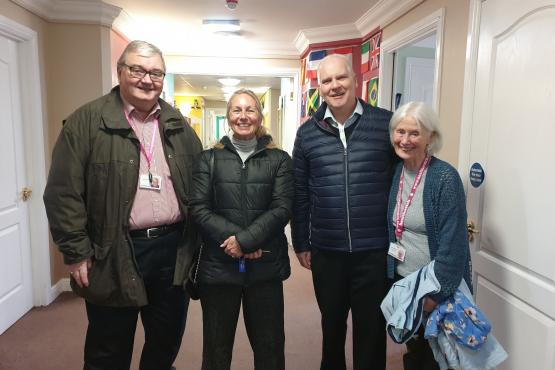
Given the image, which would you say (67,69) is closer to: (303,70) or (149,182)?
(149,182)

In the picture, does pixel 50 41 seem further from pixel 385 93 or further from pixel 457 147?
pixel 457 147

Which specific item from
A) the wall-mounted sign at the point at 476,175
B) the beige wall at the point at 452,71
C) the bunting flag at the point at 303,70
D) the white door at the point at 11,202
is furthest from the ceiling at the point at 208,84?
the wall-mounted sign at the point at 476,175

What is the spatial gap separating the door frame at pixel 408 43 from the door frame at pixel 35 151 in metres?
2.61

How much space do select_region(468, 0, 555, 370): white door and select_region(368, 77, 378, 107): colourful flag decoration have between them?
1.55 metres

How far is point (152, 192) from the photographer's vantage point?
59.9 inches

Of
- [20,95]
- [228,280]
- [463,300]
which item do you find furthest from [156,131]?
[20,95]

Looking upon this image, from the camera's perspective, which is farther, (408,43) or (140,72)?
(408,43)

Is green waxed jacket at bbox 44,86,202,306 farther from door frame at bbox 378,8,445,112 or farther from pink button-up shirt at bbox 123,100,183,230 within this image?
door frame at bbox 378,8,445,112

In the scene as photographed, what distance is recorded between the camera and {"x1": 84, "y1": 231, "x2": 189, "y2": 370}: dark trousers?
1.56m

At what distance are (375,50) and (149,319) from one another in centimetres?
280

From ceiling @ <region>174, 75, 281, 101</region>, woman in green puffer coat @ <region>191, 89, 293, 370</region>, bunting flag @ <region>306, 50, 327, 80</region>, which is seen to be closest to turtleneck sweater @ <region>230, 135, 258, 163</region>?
woman in green puffer coat @ <region>191, 89, 293, 370</region>

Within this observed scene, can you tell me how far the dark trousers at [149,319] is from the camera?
1558 millimetres

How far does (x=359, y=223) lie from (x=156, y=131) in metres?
0.90

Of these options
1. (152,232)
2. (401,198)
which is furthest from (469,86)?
(152,232)
